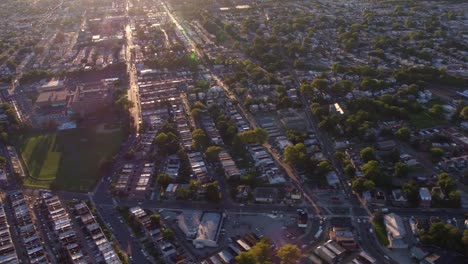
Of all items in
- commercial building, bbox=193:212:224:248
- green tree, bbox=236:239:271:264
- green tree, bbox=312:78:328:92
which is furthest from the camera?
green tree, bbox=312:78:328:92

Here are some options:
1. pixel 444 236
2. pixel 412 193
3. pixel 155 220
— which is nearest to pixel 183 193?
pixel 155 220

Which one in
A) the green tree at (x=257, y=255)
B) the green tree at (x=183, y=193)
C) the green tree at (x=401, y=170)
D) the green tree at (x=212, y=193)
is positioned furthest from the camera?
the green tree at (x=401, y=170)

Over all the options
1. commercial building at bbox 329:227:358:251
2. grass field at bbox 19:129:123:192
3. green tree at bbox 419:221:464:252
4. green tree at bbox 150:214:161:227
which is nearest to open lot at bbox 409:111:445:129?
green tree at bbox 419:221:464:252

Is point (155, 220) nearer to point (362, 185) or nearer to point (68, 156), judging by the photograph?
point (68, 156)

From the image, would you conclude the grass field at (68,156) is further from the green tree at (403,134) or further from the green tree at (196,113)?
the green tree at (403,134)

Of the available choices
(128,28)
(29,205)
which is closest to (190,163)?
(29,205)

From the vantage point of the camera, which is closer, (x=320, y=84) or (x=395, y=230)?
(x=395, y=230)

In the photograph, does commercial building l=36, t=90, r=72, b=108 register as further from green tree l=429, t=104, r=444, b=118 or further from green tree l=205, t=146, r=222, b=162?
green tree l=429, t=104, r=444, b=118

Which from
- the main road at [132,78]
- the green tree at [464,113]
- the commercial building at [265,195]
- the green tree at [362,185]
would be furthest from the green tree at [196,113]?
the green tree at [464,113]
